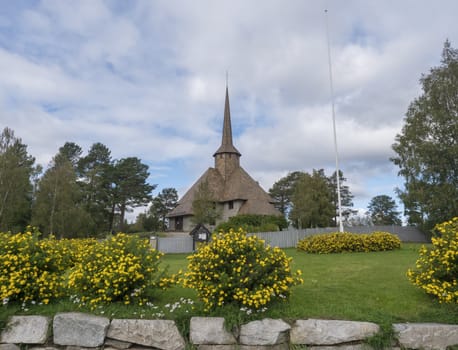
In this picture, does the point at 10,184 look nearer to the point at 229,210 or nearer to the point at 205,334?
the point at 229,210

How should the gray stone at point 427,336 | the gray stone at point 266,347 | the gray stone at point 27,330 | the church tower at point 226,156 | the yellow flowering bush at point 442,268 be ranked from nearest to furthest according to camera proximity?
the gray stone at point 427,336
the gray stone at point 266,347
the gray stone at point 27,330
the yellow flowering bush at point 442,268
the church tower at point 226,156

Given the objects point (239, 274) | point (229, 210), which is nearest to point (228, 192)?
point (229, 210)

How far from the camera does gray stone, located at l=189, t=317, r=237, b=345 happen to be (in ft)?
12.6

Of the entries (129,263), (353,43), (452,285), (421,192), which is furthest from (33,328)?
(421,192)

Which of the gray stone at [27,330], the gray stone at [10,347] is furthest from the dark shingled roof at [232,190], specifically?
the gray stone at [10,347]

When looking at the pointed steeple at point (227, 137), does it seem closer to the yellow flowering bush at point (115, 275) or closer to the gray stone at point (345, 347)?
the yellow flowering bush at point (115, 275)

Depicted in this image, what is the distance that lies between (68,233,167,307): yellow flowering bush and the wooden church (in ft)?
76.6

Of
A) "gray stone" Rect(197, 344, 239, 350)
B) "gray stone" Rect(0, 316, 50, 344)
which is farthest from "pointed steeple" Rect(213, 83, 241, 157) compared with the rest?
"gray stone" Rect(197, 344, 239, 350)

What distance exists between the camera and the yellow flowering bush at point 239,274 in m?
3.99

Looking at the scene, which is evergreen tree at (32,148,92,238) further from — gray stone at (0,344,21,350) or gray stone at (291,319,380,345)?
gray stone at (291,319,380,345)

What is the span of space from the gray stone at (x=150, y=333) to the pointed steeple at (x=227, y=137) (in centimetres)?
3051

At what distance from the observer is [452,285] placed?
4.21m

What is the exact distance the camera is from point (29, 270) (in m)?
4.61

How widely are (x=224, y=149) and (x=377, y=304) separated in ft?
99.3
